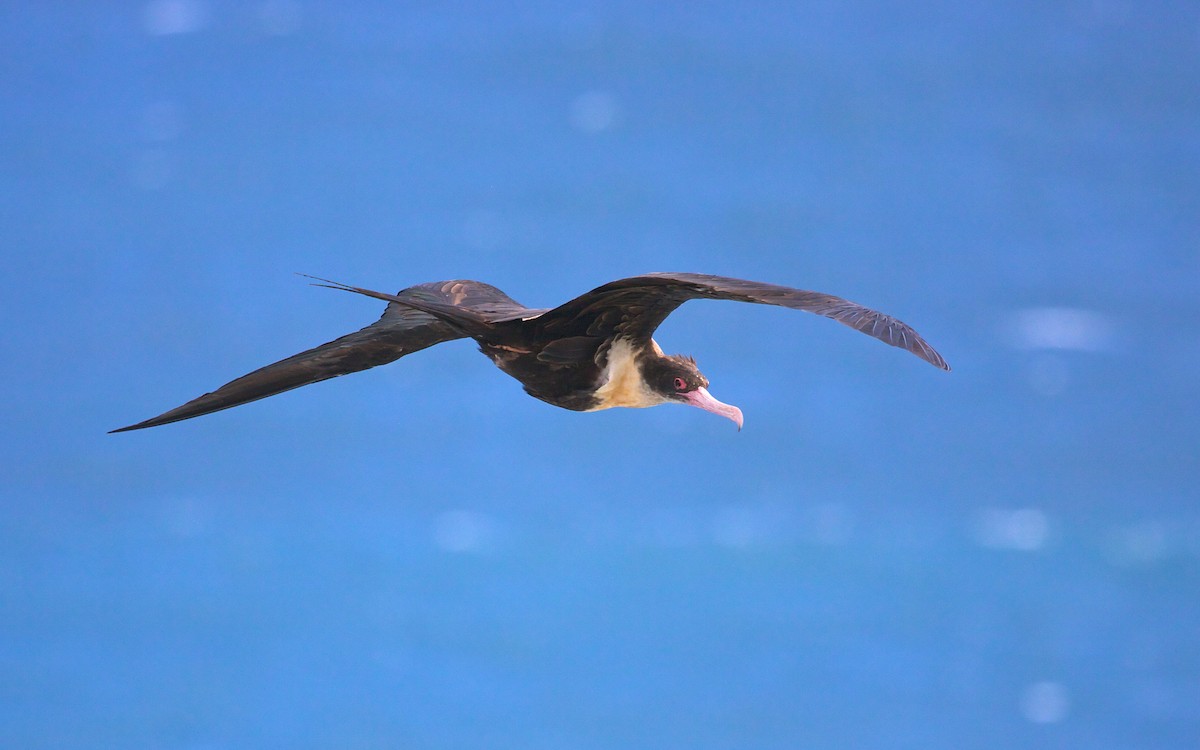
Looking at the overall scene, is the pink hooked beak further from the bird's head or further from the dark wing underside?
the dark wing underside

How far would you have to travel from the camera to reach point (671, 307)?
358 centimetres

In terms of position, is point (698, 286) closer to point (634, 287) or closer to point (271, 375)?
point (634, 287)

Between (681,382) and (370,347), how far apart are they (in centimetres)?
81

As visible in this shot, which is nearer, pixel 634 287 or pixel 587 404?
pixel 634 287

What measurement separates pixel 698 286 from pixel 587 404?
0.93 meters

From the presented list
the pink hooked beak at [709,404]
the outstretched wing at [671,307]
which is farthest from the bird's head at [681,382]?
the outstretched wing at [671,307]

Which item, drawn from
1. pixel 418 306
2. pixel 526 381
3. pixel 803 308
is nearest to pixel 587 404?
pixel 526 381

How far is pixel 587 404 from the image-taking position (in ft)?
12.4

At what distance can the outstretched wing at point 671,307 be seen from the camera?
274 centimetres

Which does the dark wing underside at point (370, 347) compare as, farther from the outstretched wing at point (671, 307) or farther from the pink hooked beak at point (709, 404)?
the pink hooked beak at point (709, 404)

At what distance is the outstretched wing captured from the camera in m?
2.74

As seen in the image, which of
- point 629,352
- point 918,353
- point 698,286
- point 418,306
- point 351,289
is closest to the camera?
point 918,353

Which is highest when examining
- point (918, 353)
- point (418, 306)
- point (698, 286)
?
point (418, 306)

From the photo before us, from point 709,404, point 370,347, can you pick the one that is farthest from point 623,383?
point 370,347
